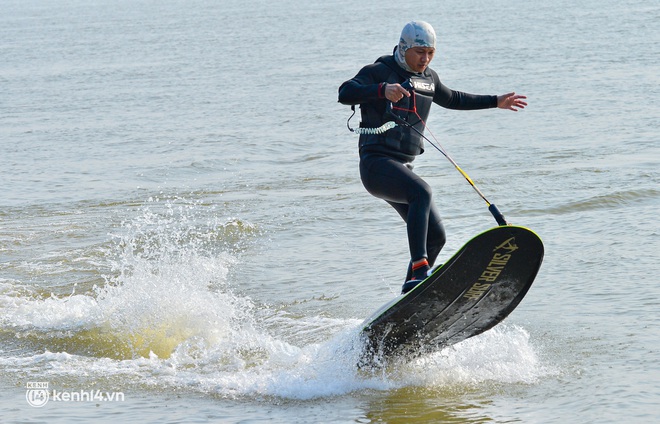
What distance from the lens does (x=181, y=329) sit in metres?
8.32

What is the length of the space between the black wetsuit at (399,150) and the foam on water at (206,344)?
84 cm

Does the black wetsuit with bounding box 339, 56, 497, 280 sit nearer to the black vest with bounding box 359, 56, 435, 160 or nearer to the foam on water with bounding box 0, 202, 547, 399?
the black vest with bounding box 359, 56, 435, 160

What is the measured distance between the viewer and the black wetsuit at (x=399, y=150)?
21.9ft

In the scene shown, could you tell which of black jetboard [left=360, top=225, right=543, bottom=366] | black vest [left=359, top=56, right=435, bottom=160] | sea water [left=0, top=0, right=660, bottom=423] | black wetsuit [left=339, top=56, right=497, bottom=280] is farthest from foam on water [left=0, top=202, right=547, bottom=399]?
black vest [left=359, top=56, right=435, bottom=160]

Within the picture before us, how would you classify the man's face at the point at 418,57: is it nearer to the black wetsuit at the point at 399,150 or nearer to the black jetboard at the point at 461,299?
the black wetsuit at the point at 399,150

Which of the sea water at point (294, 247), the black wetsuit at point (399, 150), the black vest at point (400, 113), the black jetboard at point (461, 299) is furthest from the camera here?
the black vest at point (400, 113)

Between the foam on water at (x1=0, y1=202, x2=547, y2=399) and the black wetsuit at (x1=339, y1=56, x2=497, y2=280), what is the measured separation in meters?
0.84

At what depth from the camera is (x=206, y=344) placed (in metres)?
7.99

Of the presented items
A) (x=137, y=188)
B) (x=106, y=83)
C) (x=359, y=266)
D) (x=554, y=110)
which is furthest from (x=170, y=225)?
(x=106, y=83)

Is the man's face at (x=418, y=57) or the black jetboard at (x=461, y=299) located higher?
the man's face at (x=418, y=57)

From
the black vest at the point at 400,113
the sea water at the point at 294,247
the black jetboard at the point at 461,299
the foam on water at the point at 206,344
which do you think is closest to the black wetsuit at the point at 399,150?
the black vest at the point at 400,113

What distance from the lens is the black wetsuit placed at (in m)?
6.68

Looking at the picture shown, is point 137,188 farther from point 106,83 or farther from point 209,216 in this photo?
point 106,83

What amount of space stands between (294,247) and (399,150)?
4369 mm
